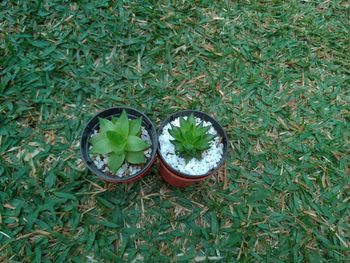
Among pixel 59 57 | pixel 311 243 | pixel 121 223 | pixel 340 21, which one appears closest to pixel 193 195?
pixel 121 223

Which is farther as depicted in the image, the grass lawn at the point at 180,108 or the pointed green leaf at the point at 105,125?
the grass lawn at the point at 180,108

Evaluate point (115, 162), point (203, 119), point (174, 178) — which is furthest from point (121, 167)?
point (203, 119)

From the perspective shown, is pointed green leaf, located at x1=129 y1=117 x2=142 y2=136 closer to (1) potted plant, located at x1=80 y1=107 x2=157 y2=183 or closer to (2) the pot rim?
(1) potted plant, located at x1=80 y1=107 x2=157 y2=183

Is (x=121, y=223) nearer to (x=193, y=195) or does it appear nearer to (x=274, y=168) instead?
(x=193, y=195)

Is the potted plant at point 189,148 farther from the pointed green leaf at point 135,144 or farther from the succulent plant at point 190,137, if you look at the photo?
the pointed green leaf at point 135,144

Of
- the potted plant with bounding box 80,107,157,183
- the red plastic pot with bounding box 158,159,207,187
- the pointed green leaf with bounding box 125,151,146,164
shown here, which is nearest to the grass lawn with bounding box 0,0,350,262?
the red plastic pot with bounding box 158,159,207,187

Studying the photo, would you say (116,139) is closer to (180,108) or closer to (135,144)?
(135,144)

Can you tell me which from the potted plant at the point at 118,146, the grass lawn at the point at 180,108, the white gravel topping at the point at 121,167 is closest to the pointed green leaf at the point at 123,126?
the potted plant at the point at 118,146
